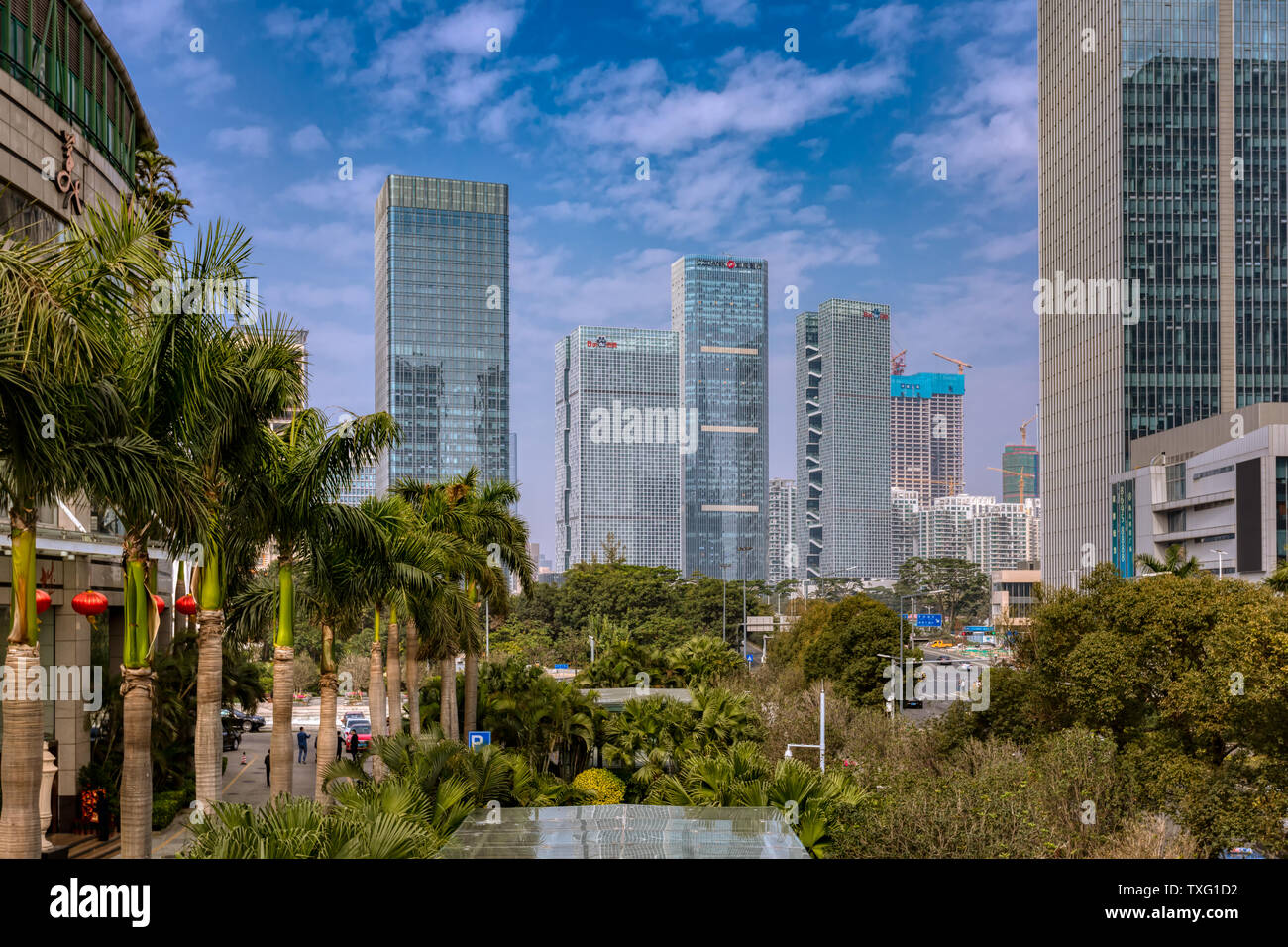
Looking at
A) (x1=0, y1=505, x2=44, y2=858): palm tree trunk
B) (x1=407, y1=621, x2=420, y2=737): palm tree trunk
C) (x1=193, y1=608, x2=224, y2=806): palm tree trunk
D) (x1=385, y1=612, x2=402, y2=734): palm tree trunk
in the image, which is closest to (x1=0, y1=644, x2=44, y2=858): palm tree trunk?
(x1=0, y1=505, x2=44, y2=858): palm tree trunk

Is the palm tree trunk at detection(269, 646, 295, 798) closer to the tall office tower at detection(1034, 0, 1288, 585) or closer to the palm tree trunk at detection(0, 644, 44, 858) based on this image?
the palm tree trunk at detection(0, 644, 44, 858)

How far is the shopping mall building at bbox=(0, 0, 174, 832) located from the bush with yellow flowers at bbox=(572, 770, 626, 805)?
41.4ft

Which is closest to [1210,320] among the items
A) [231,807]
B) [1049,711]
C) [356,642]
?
[356,642]

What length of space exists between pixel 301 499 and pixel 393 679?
38.5 ft

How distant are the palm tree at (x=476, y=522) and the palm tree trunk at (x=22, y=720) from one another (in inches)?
772

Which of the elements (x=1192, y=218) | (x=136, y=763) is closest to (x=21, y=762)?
(x=136, y=763)

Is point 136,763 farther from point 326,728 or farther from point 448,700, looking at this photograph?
point 448,700

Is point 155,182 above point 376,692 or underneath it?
above

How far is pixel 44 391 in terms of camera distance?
11047 mm

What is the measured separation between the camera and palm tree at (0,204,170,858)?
1066 cm

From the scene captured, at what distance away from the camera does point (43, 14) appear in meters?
27.1

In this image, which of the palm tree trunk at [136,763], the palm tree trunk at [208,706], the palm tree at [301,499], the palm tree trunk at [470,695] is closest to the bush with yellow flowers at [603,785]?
the palm tree trunk at [470,695]

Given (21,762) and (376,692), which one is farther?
(376,692)

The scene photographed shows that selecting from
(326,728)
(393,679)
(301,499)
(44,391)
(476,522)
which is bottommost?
(326,728)
